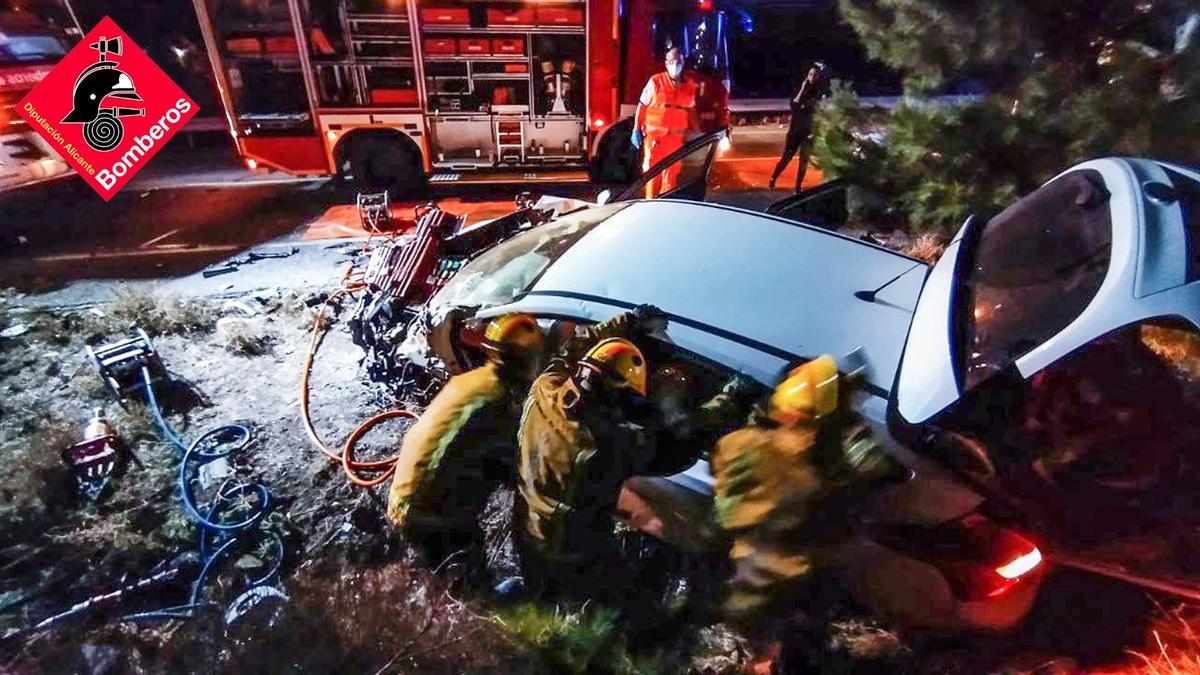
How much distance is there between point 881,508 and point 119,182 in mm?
9447

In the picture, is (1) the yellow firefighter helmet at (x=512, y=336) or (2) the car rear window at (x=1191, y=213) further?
(1) the yellow firefighter helmet at (x=512, y=336)

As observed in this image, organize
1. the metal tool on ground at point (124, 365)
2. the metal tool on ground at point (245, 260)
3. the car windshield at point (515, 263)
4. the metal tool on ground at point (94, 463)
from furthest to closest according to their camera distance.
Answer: the metal tool on ground at point (245, 260), the metal tool on ground at point (124, 365), the metal tool on ground at point (94, 463), the car windshield at point (515, 263)

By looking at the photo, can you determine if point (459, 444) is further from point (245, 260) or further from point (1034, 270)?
point (245, 260)

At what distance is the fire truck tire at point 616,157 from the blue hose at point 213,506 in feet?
17.0

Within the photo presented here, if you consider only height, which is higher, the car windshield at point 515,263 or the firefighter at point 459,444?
the car windshield at point 515,263

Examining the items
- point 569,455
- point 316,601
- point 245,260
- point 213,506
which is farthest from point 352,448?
point 245,260

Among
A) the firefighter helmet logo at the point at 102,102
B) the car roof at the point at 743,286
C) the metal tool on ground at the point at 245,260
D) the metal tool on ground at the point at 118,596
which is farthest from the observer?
the firefighter helmet logo at the point at 102,102

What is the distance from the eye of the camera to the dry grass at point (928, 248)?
533 centimetres

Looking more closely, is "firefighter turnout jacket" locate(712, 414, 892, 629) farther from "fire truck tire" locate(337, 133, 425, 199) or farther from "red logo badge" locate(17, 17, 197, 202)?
"red logo badge" locate(17, 17, 197, 202)

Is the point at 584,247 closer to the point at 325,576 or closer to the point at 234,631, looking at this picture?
the point at 325,576

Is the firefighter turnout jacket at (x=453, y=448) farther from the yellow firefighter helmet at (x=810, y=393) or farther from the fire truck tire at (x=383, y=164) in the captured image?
the fire truck tire at (x=383, y=164)

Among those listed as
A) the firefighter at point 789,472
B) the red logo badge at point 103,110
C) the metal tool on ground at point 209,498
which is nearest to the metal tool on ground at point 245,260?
the metal tool on ground at point 209,498

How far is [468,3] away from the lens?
23.3 ft

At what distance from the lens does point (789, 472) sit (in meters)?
2.18
